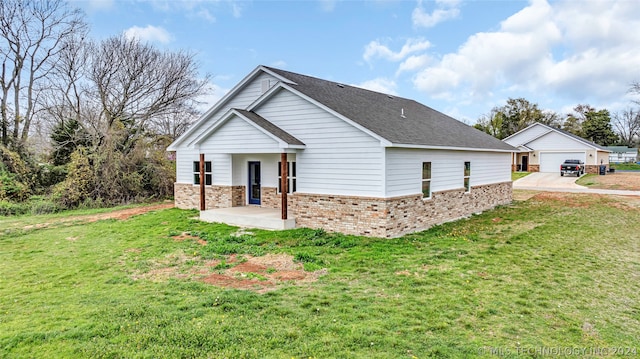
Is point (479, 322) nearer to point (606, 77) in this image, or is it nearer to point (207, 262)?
point (207, 262)

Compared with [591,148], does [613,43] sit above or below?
above

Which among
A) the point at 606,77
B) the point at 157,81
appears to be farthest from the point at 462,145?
the point at 606,77

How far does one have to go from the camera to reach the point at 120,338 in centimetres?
477

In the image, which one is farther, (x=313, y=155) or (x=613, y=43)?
(x=613, y=43)

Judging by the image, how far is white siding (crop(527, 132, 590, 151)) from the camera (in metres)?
38.2

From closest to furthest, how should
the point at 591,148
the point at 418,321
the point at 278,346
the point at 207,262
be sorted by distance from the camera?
1. the point at 278,346
2. the point at 418,321
3. the point at 207,262
4. the point at 591,148

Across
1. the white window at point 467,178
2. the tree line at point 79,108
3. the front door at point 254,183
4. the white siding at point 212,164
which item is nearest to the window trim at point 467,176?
the white window at point 467,178

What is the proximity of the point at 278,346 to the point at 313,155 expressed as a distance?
8.16 m

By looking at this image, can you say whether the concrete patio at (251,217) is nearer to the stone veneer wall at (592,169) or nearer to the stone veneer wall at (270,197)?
the stone veneer wall at (270,197)

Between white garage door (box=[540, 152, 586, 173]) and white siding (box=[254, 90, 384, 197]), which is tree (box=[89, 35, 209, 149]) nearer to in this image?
white siding (box=[254, 90, 384, 197])

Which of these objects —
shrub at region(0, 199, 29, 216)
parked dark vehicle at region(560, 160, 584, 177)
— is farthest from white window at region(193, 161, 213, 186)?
parked dark vehicle at region(560, 160, 584, 177)

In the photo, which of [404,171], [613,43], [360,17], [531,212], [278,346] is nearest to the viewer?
[278,346]

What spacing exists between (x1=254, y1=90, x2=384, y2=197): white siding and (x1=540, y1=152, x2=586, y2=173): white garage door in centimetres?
3646

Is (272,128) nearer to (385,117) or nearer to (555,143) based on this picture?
(385,117)
